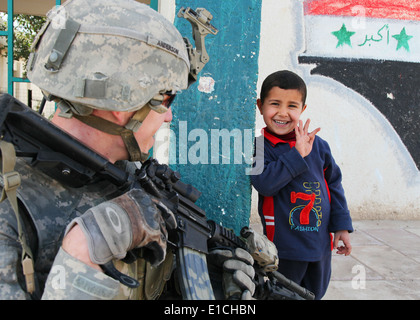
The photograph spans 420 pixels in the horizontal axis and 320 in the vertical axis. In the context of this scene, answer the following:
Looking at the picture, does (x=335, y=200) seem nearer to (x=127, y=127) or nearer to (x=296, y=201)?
(x=296, y=201)

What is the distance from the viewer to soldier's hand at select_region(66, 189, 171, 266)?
1.07m

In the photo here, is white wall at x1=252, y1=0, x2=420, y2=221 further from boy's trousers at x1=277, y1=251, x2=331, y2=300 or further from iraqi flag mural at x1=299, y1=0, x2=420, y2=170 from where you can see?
boy's trousers at x1=277, y1=251, x2=331, y2=300

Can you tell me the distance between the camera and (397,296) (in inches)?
115

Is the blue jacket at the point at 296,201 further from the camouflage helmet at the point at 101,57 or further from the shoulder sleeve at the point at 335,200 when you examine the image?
the camouflage helmet at the point at 101,57

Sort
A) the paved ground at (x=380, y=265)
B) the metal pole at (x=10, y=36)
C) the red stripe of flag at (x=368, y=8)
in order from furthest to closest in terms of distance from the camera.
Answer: the red stripe of flag at (x=368, y=8) → the paved ground at (x=380, y=265) → the metal pole at (x=10, y=36)

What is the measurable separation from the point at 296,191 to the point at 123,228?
119 centimetres

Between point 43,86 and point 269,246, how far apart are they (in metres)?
1.19

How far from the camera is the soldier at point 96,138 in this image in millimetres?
1081

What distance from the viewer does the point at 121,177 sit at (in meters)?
1.38

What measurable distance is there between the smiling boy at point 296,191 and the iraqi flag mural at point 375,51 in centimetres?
248

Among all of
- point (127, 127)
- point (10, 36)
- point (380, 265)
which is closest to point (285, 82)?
point (127, 127)

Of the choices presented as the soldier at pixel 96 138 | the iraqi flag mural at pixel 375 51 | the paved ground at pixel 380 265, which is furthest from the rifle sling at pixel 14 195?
the iraqi flag mural at pixel 375 51

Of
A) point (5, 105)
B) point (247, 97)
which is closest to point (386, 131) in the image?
point (247, 97)

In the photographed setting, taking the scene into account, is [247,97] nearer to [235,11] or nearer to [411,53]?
[235,11]
